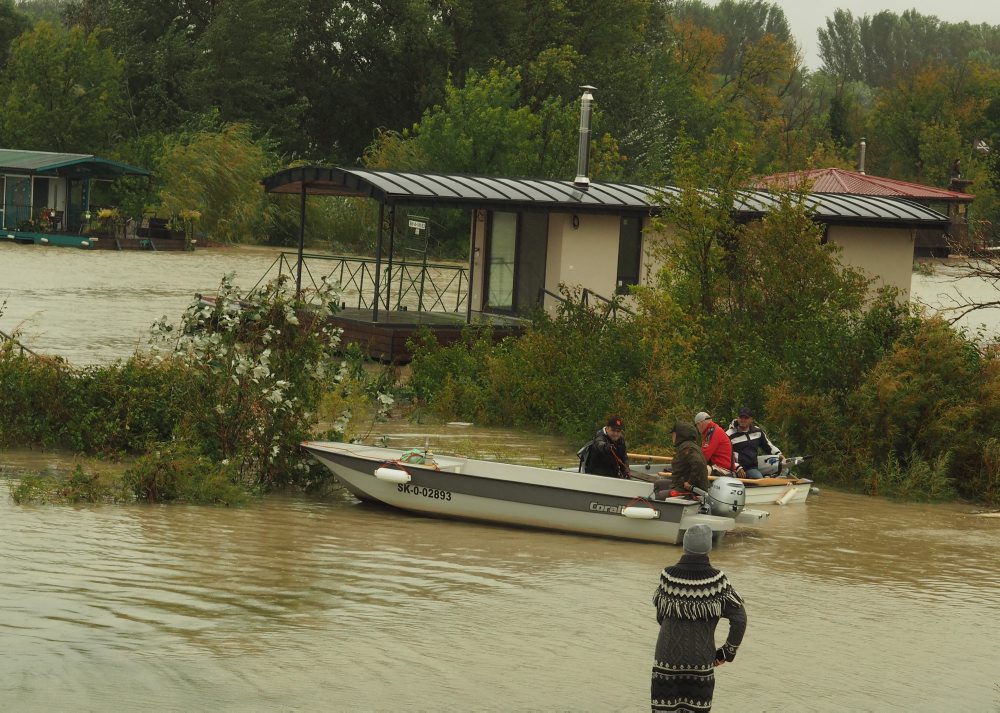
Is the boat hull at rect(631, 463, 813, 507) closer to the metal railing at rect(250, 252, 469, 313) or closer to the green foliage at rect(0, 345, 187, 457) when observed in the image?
the green foliage at rect(0, 345, 187, 457)

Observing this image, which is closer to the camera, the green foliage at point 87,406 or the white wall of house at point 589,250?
the green foliage at point 87,406

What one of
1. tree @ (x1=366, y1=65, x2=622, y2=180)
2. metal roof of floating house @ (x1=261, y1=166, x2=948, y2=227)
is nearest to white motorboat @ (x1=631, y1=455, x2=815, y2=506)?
metal roof of floating house @ (x1=261, y1=166, x2=948, y2=227)

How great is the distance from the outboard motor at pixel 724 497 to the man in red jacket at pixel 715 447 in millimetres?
1458

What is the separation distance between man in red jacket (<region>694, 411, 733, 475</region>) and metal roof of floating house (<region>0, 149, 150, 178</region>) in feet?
134

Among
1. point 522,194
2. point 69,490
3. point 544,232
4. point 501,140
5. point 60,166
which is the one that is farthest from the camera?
point 60,166

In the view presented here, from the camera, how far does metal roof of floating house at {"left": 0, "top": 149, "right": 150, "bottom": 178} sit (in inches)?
2106

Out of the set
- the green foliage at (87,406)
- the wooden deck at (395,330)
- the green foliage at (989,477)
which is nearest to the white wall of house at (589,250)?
the wooden deck at (395,330)

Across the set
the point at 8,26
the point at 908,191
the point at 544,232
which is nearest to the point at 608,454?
the point at 544,232

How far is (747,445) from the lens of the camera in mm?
18953

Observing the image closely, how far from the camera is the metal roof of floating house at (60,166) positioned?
176ft

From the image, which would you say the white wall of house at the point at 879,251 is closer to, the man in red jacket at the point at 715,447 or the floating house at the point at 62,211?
the man in red jacket at the point at 715,447

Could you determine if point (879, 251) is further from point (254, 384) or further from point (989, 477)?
point (254, 384)

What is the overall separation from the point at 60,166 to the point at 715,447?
1622 inches

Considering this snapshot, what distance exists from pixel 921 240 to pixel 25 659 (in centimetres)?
6419
